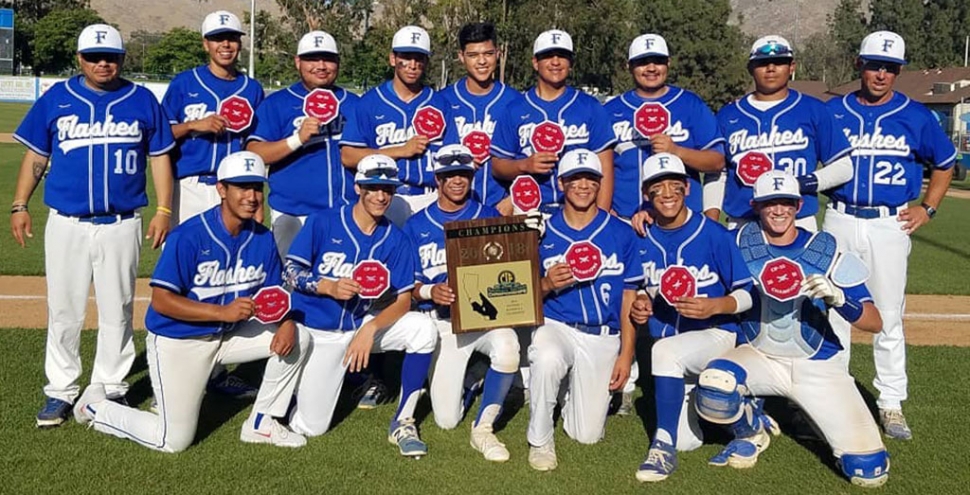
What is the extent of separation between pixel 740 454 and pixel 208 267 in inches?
121

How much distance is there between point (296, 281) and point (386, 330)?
62 cm

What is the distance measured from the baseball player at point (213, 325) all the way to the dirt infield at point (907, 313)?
294 cm

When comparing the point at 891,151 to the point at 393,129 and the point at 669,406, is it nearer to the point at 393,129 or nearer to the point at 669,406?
the point at 669,406

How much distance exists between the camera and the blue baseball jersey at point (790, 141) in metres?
5.55

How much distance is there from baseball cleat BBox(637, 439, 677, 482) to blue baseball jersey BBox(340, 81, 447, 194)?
2.29 m

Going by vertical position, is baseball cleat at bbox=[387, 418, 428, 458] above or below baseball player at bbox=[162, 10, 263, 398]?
below

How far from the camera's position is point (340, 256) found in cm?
520

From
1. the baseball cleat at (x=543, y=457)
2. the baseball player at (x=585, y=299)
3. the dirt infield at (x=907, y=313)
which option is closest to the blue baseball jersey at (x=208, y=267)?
the baseball player at (x=585, y=299)

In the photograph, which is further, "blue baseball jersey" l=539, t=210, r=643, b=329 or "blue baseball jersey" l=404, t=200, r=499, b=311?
"blue baseball jersey" l=404, t=200, r=499, b=311

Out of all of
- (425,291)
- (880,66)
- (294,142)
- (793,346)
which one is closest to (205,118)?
(294,142)

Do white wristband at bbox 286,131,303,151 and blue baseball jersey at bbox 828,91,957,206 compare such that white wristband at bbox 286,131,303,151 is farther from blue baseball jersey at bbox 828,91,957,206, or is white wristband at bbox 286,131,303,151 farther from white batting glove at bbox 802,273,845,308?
blue baseball jersey at bbox 828,91,957,206

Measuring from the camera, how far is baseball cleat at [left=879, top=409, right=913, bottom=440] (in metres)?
5.27

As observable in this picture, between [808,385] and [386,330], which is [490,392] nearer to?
[386,330]

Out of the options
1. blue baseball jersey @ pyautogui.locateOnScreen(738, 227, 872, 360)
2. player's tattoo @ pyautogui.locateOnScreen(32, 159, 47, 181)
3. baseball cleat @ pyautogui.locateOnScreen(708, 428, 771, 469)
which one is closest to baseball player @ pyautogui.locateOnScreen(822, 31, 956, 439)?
blue baseball jersey @ pyautogui.locateOnScreen(738, 227, 872, 360)
